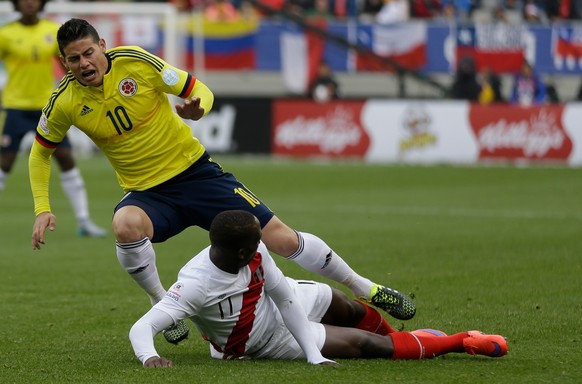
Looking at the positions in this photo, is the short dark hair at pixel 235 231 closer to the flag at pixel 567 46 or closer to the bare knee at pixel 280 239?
the bare knee at pixel 280 239

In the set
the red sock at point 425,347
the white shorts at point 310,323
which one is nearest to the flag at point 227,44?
the white shorts at point 310,323

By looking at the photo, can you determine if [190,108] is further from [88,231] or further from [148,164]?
[88,231]

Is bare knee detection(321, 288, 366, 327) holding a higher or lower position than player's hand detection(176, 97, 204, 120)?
lower

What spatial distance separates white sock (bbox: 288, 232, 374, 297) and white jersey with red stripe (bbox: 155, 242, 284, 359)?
0.89 metres

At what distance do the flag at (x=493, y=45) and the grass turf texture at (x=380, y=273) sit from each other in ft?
20.0

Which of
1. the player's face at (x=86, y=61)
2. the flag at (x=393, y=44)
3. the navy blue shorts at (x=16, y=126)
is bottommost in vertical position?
the flag at (x=393, y=44)

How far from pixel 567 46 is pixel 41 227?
2119 centimetres

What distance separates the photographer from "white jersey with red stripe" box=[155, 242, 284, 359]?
6738mm

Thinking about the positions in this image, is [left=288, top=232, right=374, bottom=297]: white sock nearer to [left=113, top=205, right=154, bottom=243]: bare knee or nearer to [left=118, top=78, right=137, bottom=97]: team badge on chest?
[left=113, top=205, right=154, bottom=243]: bare knee

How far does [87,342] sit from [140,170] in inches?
46.8

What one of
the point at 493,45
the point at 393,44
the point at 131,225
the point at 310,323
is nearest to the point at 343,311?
the point at 310,323

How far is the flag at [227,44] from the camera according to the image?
2902 cm

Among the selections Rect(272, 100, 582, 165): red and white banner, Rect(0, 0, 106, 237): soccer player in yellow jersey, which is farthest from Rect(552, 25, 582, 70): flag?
Rect(0, 0, 106, 237): soccer player in yellow jersey

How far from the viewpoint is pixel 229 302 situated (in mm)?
6820
